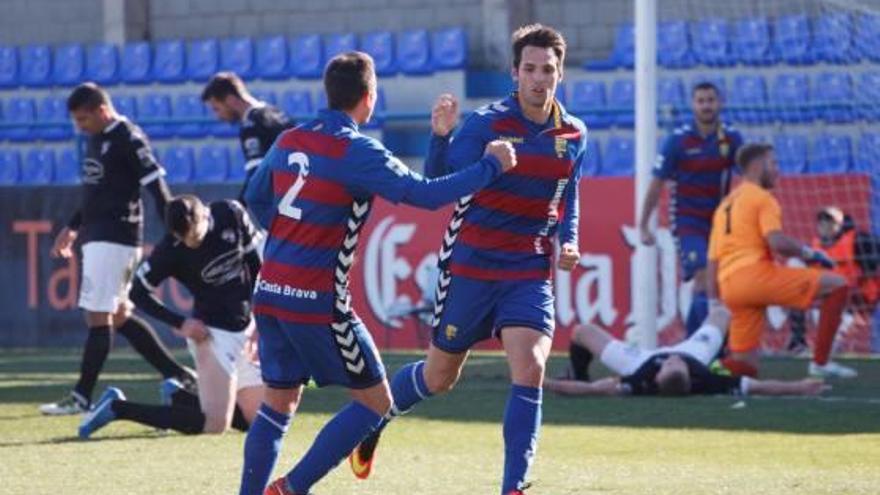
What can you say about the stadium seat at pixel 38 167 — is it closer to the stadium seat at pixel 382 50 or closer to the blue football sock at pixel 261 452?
the stadium seat at pixel 382 50

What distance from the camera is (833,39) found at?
71.2ft

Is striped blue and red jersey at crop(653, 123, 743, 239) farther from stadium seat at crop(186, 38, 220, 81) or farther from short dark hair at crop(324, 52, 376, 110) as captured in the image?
stadium seat at crop(186, 38, 220, 81)

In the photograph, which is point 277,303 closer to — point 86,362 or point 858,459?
point 858,459

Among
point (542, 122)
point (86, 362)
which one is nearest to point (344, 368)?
point (542, 122)

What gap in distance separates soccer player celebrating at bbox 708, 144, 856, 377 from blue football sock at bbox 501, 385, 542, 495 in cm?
655

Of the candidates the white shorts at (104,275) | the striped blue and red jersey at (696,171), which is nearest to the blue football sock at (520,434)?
the white shorts at (104,275)

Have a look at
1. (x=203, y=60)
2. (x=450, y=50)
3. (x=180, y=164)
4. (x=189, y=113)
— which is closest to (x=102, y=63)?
(x=203, y=60)

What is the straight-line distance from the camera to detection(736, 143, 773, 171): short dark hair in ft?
47.6

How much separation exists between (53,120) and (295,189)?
2029cm

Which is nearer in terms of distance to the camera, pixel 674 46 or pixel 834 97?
pixel 834 97

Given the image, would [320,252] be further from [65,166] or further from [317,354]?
[65,166]

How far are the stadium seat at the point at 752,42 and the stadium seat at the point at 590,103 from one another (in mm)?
1659

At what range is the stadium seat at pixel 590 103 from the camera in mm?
23516

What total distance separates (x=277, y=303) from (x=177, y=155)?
1841 centimetres
